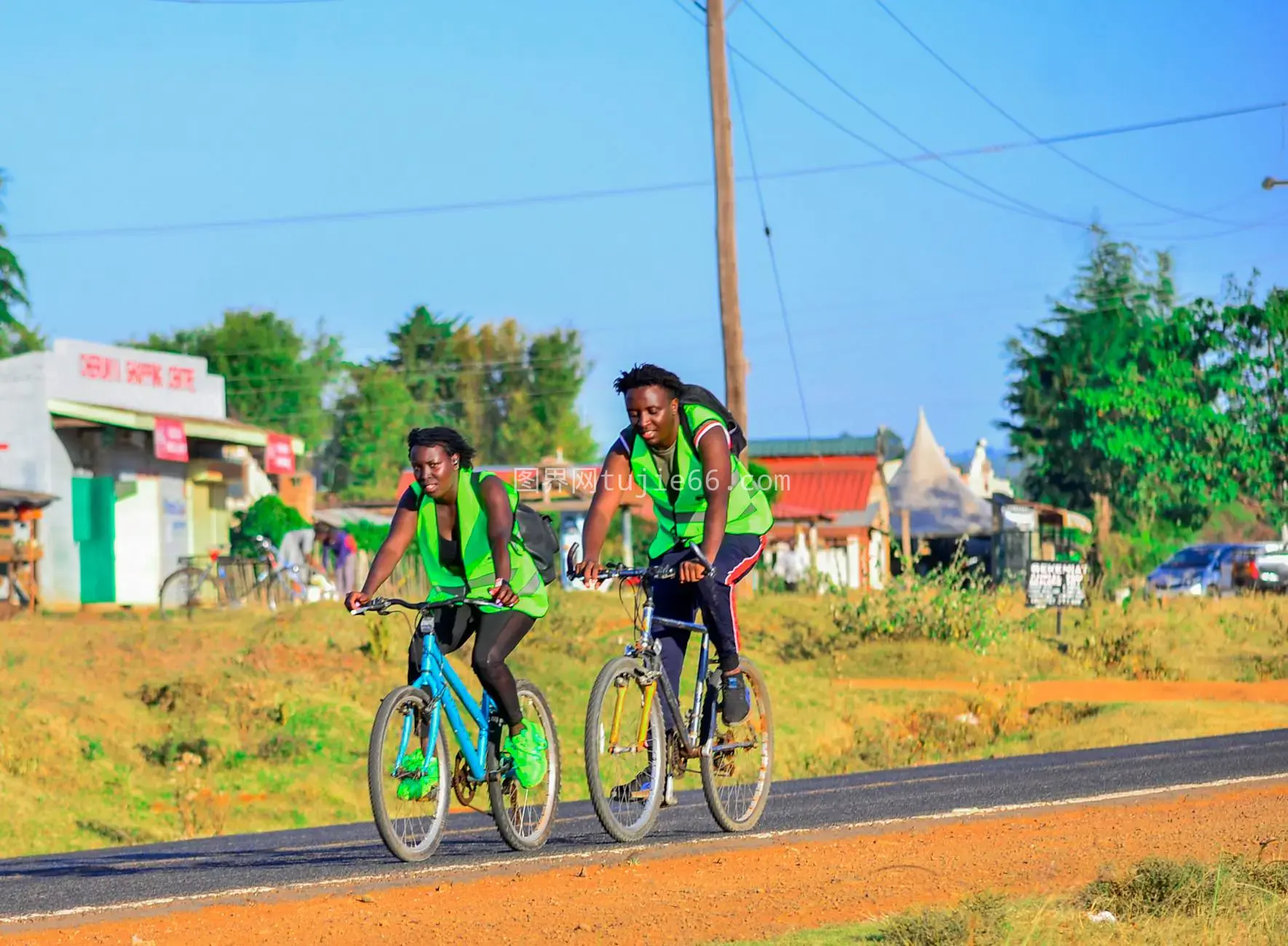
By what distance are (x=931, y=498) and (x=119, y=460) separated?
4147 cm

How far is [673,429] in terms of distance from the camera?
8.45 meters

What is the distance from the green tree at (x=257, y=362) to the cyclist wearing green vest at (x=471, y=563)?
71.0 m

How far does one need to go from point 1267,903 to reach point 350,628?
18.8 metres

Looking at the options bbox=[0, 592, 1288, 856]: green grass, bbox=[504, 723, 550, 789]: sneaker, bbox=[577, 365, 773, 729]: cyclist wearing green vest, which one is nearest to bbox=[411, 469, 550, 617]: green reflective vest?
bbox=[577, 365, 773, 729]: cyclist wearing green vest

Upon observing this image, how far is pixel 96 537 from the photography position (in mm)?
33000

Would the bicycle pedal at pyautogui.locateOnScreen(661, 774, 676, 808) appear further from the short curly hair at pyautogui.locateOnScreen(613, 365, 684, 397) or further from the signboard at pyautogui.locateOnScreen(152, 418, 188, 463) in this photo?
the signboard at pyautogui.locateOnScreen(152, 418, 188, 463)

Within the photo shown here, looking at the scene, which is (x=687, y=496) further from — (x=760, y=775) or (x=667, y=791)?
(x=760, y=775)

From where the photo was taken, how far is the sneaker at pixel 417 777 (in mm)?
8109

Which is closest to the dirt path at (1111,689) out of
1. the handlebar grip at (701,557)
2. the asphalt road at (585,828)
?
the asphalt road at (585,828)

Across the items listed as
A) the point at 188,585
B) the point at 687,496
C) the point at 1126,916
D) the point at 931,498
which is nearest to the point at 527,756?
the point at 687,496

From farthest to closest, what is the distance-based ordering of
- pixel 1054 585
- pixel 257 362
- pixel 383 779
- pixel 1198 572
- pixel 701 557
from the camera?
pixel 257 362
pixel 1198 572
pixel 1054 585
pixel 701 557
pixel 383 779

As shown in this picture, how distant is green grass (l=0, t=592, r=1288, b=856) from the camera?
60.8 ft

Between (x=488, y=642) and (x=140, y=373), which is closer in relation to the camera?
(x=488, y=642)

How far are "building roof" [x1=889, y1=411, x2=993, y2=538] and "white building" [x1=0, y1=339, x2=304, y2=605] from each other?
2641cm
